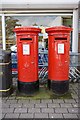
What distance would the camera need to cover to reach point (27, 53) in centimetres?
544

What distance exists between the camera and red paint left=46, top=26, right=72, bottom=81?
213 inches

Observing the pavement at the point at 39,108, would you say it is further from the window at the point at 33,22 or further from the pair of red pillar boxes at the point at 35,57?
the window at the point at 33,22

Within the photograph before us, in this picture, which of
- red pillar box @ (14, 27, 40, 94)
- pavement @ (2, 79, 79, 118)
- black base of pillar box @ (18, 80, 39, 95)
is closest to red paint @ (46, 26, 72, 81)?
red pillar box @ (14, 27, 40, 94)

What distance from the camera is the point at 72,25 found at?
7832 millimetres

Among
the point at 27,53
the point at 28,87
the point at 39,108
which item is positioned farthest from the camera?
the point at 28,87

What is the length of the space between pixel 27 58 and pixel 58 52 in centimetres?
82

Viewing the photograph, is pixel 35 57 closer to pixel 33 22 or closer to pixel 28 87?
pixel 28 87

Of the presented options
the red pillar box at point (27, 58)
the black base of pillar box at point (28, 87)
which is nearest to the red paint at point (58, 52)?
the red pillar box at point (27, 58)

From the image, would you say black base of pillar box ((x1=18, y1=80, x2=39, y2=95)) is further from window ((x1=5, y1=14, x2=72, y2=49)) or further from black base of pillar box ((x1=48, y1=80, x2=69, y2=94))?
window ((x1=5, y1=14, x2=72, y2=49))

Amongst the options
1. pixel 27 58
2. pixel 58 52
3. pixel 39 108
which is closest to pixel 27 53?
pixel 27 58

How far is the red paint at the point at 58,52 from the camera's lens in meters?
5.42

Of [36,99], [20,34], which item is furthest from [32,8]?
[36,99]

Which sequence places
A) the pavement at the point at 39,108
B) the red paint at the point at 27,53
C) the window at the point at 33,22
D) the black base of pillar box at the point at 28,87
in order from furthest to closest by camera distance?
the window at the point at 33,22 < the black base of pillar box at the point at 28,87 < the red paint at the point at 27,53 < the pavement at the point at 39,108

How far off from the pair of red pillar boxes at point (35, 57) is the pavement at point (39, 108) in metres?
0.44
